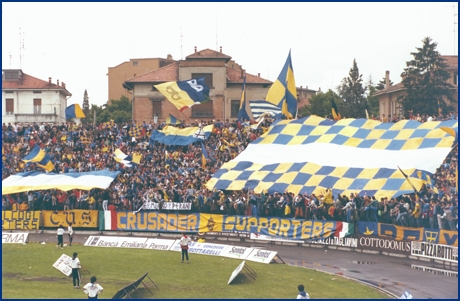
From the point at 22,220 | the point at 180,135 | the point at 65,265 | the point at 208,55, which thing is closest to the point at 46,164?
the point at 22,220

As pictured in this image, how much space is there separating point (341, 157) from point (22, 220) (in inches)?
808

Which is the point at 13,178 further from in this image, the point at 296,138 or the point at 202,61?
the point at 202,61

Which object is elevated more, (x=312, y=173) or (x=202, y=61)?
(x=202, y=61)

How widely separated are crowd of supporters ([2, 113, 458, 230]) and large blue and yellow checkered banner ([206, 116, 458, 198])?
1.15 metres

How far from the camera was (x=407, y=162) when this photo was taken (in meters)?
37.6

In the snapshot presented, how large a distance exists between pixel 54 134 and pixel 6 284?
29.9 meters

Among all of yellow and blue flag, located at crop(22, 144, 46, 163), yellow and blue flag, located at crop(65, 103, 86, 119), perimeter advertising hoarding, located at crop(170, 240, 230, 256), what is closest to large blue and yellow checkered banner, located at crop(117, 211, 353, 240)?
perimeter advertising hoarding, located at crop(170, 240, 230, 256)

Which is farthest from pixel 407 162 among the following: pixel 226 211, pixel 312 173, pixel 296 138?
pixel 226 211

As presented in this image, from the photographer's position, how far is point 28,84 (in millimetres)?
101625

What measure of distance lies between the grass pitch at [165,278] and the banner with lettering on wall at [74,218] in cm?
927

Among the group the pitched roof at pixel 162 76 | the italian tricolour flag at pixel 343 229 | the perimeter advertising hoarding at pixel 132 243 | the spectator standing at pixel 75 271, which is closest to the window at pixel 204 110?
the pitched roof at pixel 162 76

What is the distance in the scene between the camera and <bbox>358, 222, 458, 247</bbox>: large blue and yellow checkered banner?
109ft

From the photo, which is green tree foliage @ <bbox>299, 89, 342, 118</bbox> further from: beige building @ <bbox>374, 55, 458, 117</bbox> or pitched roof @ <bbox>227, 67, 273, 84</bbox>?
pitched roof @ <bbox>227, 67, 273, 84</bbox>

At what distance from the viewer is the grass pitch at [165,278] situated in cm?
2750
